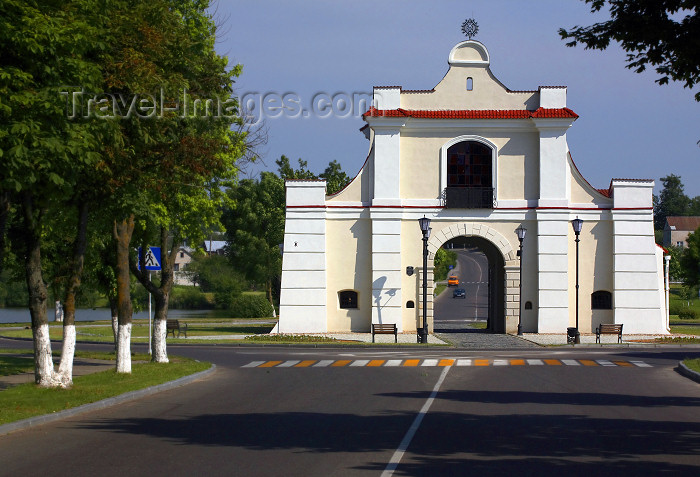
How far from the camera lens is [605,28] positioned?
37.4ft

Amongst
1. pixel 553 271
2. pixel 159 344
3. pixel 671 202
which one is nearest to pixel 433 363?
pixel 159 344

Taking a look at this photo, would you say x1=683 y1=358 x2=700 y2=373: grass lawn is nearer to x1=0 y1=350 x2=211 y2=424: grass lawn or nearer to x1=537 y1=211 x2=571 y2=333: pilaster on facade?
x1=0 y1=350 x2=211 y2=424: grass lawn

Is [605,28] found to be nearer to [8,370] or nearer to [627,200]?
[8,370]

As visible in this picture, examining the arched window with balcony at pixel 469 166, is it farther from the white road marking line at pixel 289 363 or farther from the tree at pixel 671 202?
the tree at pixel 671 202

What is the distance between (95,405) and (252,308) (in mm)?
53092

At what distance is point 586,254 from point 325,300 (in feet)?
41.1

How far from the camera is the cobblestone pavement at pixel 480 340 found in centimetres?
3438

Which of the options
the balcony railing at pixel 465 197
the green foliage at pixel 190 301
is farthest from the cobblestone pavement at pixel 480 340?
the green foliage at pixel 190 301

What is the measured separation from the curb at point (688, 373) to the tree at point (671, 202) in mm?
180075

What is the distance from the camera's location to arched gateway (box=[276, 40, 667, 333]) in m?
41.2

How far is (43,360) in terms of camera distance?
1742 cm

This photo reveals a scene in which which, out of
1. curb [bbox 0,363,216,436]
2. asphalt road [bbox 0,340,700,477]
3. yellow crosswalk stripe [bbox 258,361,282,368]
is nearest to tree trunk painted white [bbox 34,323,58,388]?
curb [bbox 0,363,216,436]

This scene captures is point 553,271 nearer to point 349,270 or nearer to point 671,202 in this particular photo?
point 349,270

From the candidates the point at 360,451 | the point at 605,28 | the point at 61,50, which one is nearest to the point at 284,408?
the point at 360,451
